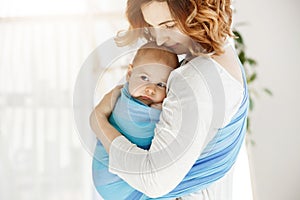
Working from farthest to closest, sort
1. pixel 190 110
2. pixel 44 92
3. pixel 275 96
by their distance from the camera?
pixel 275 96 → pixel 44 92 → pixel 190 110

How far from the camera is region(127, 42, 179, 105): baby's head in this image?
71 centimetres

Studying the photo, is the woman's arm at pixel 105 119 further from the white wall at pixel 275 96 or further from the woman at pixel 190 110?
the white wall at pixel 275 96

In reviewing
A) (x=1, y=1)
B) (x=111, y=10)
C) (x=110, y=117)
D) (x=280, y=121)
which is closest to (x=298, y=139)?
(x=280, y=121)

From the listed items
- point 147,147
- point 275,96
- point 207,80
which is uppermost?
point 207,80

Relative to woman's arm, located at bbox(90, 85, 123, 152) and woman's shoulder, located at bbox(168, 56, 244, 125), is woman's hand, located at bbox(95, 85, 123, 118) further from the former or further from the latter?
woman's shoulder, located at bbox(168, 56, 244, 125)

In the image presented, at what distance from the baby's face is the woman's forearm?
0.23 ft

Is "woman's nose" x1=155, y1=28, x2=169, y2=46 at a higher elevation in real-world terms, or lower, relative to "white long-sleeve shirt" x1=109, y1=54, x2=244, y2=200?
higher

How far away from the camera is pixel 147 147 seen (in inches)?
28.3

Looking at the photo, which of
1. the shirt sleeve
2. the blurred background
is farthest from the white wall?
the shirt sleeve

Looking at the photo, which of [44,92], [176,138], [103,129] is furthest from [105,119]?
[44,92]

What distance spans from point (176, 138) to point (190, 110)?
5 cm

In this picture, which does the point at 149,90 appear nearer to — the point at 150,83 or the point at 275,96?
the point at 150,83

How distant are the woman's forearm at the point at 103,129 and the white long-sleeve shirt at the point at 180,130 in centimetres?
2

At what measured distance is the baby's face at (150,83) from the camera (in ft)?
2.32
